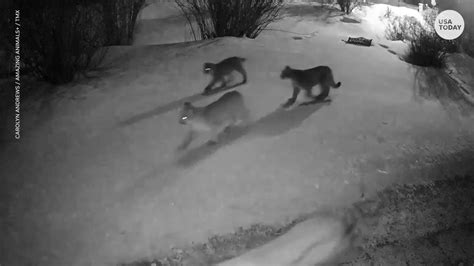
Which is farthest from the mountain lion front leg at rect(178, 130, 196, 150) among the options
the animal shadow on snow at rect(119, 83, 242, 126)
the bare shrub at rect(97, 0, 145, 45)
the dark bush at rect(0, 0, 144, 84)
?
the bare shrub at rect(97, 0, 145, 45)

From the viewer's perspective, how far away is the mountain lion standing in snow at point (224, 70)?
407 centimetres

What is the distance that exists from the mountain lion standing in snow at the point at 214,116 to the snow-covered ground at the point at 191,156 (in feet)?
0.33

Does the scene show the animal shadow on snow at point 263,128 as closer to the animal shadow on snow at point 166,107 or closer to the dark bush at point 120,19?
the animal shadow on snow at point 166,107

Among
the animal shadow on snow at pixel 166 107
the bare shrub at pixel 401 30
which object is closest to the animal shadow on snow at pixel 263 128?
the animal shadow on snow at pixel 166 107

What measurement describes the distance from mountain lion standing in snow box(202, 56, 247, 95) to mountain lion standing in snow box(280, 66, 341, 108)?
0.49 metres

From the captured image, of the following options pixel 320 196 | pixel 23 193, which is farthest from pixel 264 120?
pixel 23 193

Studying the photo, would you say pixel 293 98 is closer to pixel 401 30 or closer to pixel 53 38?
pixel 53 38

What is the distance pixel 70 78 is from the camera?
420 cm

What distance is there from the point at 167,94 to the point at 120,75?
76 cm

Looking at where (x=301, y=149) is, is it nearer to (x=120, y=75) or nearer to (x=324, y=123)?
(x=324, y=123)

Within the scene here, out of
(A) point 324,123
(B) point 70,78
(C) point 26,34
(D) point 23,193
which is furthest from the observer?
(B) point 70,78

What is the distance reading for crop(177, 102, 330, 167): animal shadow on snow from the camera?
10.5 ft

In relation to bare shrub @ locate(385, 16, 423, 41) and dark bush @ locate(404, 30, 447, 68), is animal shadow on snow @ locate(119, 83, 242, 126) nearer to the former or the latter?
dark bush @ locate(404, 30, 447, 68)

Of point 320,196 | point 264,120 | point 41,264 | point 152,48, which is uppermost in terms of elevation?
point 152,48
